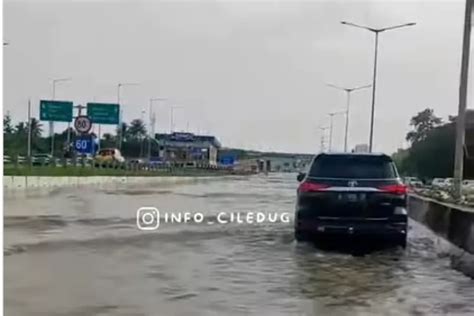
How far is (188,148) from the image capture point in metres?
24.1

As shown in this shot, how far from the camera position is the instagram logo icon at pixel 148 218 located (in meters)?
15.0

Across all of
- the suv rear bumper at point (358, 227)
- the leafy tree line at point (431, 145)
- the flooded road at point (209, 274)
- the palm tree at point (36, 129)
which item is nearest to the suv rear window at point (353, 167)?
the suv rear bumper at point (358, 227)

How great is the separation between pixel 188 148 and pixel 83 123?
38.9 feet

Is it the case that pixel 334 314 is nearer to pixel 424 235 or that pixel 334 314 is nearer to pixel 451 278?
pixel 451 278

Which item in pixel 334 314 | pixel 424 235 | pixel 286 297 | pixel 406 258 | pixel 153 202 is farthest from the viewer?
pixel 153 202

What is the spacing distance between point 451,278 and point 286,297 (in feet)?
8.07

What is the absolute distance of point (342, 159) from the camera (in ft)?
38.5

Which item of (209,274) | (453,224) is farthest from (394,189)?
(209,274)

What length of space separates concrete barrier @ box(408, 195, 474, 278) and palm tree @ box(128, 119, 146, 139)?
1591 centimetres

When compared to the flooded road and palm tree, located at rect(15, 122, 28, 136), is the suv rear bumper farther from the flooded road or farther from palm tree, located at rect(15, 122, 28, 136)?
palm tree, located at rect(15, 122, 28, 136)

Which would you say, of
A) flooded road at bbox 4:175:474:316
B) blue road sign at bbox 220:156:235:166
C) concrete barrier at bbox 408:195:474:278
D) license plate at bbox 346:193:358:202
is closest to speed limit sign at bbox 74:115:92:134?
blue road sign at bbox 220:156:235:166

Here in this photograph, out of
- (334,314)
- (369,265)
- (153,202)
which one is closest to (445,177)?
(153,202)

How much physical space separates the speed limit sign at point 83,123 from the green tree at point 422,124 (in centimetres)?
1671

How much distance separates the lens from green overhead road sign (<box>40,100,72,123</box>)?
37.2m
